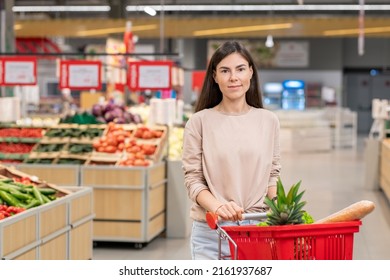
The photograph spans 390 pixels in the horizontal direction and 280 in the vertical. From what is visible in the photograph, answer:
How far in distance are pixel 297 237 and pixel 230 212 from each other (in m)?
0.41

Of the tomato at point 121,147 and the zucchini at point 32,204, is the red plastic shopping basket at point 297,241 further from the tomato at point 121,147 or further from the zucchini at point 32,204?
the tomato at point 121,147

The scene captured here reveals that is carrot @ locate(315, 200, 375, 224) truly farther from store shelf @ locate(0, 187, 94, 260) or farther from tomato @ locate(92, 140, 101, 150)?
tomato @ locate(92, 140, 101, 150)

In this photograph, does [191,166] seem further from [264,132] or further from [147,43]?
[147,43]

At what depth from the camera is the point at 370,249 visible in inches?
353

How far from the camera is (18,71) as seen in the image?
11602 millimetres

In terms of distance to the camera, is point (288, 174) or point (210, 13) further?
point (210, 13)

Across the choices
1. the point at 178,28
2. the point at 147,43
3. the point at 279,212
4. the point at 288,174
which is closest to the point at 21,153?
the point at 279,212

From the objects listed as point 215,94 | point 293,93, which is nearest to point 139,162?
point 215,94

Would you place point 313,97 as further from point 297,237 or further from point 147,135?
point 297,237

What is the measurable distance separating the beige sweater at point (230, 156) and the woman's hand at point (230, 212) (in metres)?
0.31

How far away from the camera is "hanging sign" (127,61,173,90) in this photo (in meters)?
11.5

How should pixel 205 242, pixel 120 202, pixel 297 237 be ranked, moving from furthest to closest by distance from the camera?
pixel 120 202 → pixel 205 242 → pixel 297 237
